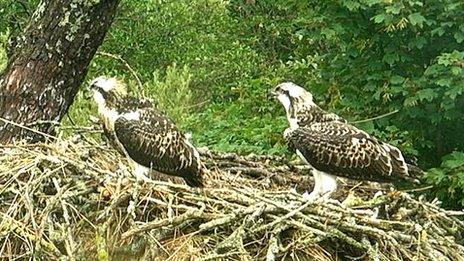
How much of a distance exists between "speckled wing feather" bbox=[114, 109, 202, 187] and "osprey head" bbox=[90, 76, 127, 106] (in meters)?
0.16

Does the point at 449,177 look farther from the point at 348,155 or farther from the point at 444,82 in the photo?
the point at 348,155

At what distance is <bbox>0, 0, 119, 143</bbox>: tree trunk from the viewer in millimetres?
5648

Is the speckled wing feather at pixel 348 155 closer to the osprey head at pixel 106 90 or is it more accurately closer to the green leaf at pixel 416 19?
the osprey head at pixel 106 90

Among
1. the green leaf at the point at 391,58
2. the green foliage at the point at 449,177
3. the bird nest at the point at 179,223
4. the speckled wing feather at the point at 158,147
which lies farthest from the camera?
the green leaf at the point at 391,58

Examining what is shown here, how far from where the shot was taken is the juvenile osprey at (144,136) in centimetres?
520

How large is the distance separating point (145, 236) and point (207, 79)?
10380 mm

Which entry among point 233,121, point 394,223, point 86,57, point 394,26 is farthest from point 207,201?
point 233,121

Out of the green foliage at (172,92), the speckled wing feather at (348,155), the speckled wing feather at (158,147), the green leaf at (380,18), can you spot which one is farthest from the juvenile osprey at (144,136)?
the green foliage at (172,92)

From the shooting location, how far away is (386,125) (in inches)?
279

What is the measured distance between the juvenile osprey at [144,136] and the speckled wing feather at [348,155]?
616 mm

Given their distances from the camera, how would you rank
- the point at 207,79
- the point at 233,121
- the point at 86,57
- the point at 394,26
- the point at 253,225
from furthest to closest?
the point at 207,79 < the point at 233,121 < the point at 394,26 < the point at 86,57 < the point at 253,225

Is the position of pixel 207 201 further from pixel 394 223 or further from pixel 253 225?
pixel 394 223

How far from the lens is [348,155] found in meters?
5.37

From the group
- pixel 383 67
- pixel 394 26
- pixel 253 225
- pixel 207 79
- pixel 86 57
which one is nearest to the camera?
pixel 253 225
